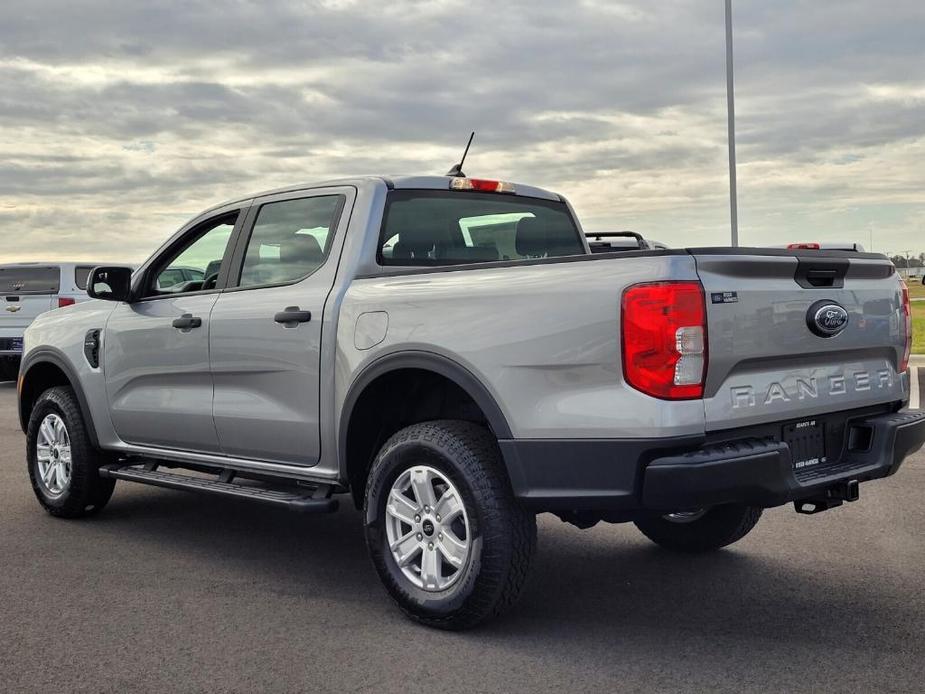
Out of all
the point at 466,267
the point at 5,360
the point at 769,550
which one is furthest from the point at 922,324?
the point at 466,267

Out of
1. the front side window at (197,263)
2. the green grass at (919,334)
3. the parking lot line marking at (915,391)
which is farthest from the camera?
the green grass at (919,334)

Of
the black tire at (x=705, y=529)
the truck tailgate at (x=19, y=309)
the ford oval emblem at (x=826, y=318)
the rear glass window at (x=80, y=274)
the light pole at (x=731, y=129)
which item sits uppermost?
the light pole at (x=731, y=129)

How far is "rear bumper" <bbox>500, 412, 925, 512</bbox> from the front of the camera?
12.8 feet

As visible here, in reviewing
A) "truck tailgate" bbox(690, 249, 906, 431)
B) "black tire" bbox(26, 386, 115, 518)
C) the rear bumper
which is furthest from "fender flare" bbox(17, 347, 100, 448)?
"truck tailgate" bbox(690, 249, 906, 431)

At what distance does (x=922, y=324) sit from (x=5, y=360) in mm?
22367

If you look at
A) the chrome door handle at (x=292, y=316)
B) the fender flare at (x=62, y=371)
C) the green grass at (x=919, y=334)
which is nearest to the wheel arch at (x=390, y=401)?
the chrome door handle at (x=292, y=316)

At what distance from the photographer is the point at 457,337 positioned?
441 centimetres

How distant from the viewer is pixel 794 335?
4.23m

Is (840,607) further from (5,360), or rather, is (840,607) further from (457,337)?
(5,360)

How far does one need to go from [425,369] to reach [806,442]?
1.52m

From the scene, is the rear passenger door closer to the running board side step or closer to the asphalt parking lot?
the running board side step

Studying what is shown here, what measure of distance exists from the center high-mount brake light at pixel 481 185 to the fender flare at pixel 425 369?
134 centimetres

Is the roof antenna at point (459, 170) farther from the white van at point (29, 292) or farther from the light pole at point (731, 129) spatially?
the light pole at point (731, 129)

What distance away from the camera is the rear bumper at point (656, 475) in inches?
153
